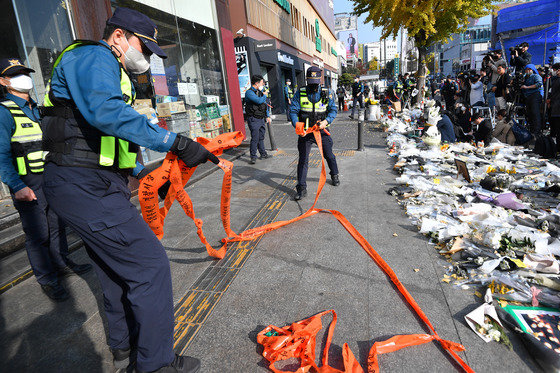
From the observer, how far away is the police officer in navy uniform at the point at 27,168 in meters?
2.85

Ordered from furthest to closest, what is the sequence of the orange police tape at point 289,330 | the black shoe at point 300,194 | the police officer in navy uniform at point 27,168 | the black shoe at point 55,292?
the black shoe at point 300,194 < the black shoe at point 55,292 < the police officer in navy uniform at point 27,168 < the orange police tape at point 289,330

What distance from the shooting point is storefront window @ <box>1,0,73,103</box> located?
4996mm

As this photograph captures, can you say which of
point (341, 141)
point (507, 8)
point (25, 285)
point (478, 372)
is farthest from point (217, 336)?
point (507, 8)

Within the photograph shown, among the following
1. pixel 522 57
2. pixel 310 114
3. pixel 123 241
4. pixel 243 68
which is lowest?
pixel 123 241

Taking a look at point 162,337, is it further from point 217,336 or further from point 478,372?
point 478,372

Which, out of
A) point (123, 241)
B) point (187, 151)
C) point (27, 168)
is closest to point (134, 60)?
point (187, 151)

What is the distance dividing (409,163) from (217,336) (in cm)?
579

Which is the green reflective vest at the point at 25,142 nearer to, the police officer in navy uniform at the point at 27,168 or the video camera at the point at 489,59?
the police officer in navy uniform at the point at 27,168

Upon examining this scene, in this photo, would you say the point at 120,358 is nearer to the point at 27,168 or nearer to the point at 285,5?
the point at 27,168

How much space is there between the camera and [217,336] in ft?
8.18

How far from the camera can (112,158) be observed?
190 centimetres

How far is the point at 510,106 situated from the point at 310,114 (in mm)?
8176

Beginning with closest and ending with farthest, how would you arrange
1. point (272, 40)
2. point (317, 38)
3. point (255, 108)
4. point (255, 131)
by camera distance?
point (255, 108) → point (255, 131) → point (272, 40) → point (317, 38)

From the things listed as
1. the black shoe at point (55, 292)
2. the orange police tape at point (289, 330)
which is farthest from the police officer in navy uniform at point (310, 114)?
the black shoe at point (55, 292)
